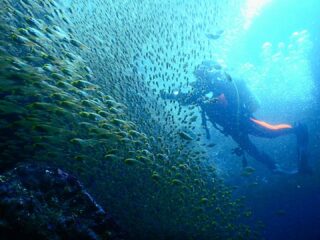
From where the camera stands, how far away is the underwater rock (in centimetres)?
516

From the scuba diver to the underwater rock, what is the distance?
413cm

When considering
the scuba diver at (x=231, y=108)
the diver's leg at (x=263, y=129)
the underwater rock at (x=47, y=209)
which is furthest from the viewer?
the diver's leg at (x=263, y=129)

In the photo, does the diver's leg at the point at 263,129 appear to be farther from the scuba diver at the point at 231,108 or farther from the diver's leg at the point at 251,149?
the diver's leg at the point at 251,149

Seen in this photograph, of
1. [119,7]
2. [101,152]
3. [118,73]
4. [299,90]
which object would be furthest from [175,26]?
[299,90]

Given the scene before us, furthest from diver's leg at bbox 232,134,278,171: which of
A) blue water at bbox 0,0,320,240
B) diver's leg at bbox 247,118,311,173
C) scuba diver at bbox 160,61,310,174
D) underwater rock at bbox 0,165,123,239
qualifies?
underwater rock at bbox 0,165,123,239

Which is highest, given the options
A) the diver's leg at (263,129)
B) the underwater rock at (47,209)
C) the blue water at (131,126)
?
the diver's leg at (263,129)

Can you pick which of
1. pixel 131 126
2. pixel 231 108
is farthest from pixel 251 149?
Result: pixel 131 126

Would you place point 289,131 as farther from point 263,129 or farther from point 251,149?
point 251,149

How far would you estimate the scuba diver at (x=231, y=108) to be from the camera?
919cm

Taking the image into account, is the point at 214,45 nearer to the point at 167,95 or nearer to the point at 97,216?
the point at 167,95

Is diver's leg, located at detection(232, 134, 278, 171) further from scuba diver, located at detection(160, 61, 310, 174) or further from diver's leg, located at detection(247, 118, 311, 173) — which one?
diver's leg, located at detection(247, 118, 311, 173)

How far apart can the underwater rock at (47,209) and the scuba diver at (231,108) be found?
413cm

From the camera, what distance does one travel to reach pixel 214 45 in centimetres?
2411

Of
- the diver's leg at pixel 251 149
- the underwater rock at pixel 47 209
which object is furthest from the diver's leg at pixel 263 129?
the underwater rock at pixel 47 209
